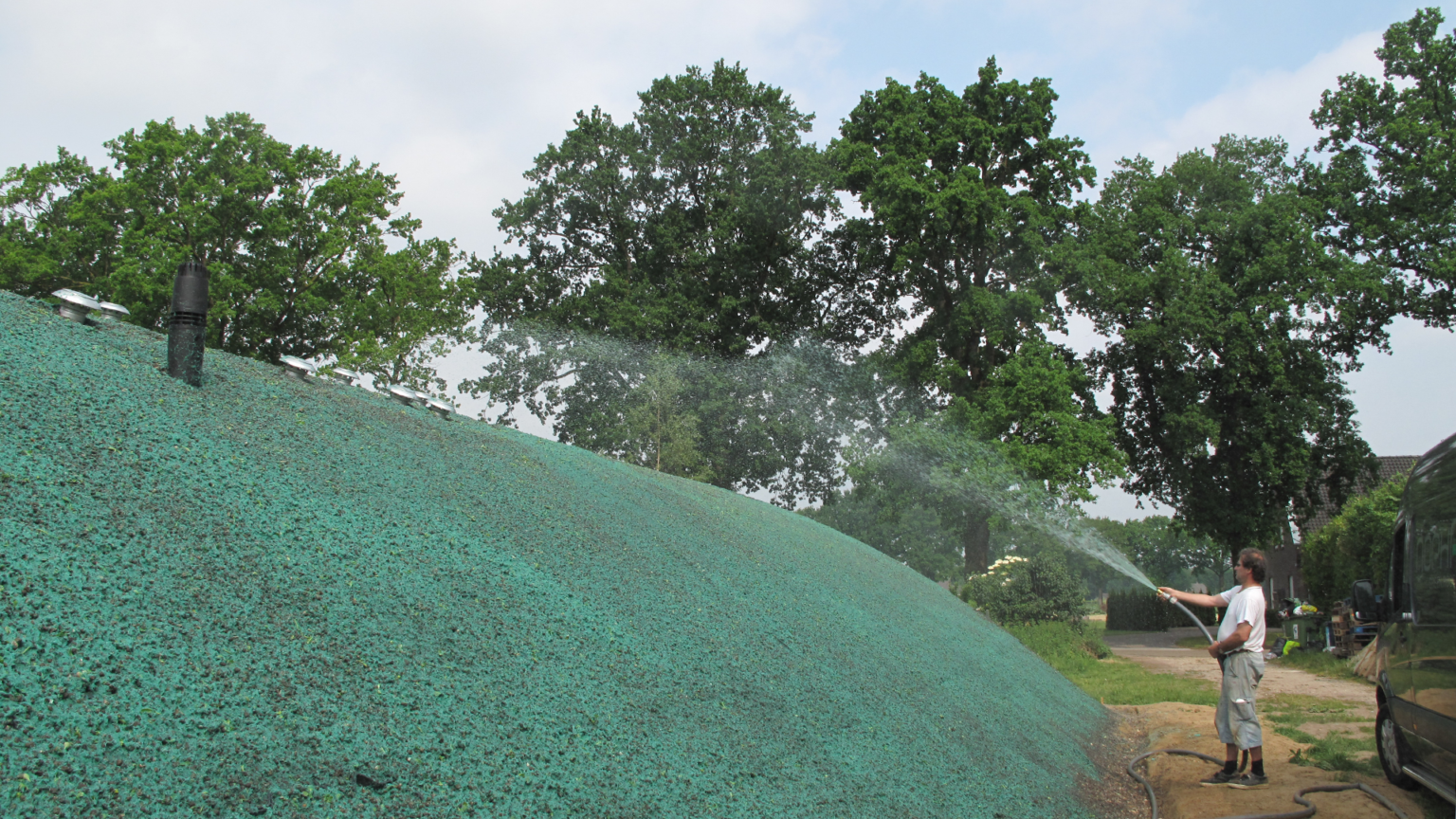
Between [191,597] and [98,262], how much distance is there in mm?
30558

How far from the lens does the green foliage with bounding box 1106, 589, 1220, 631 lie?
3875 centimetres

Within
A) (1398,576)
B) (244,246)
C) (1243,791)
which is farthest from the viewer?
(244,246)

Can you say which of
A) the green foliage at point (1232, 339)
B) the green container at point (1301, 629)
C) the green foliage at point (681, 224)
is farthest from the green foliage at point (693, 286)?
the green container at point (1301, 629)

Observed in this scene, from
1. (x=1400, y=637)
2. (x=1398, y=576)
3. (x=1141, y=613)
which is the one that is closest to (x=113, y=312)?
(x=1400, y=637)

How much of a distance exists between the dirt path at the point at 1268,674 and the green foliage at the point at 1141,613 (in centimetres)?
1429

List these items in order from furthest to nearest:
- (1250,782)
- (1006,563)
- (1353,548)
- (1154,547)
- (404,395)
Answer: (1154,547), (1353,548), (1006,563), (404,395), (1250,782)

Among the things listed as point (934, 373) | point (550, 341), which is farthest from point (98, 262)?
point (934, 373)

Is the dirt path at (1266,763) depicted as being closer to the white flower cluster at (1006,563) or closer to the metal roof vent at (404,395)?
the white flower cluster at (1006,563)

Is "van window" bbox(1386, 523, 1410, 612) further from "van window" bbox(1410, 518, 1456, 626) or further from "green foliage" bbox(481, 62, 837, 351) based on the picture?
"green foliage" bbox(481, 62, 837, 351)

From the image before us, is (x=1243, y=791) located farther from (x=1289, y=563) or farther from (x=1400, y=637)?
(x=1289, y=563)

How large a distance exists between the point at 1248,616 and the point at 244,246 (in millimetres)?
30396

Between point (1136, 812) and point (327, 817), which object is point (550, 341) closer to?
point (1136, 812)

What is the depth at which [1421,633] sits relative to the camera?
5527 mm

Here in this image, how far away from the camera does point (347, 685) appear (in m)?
3.35
